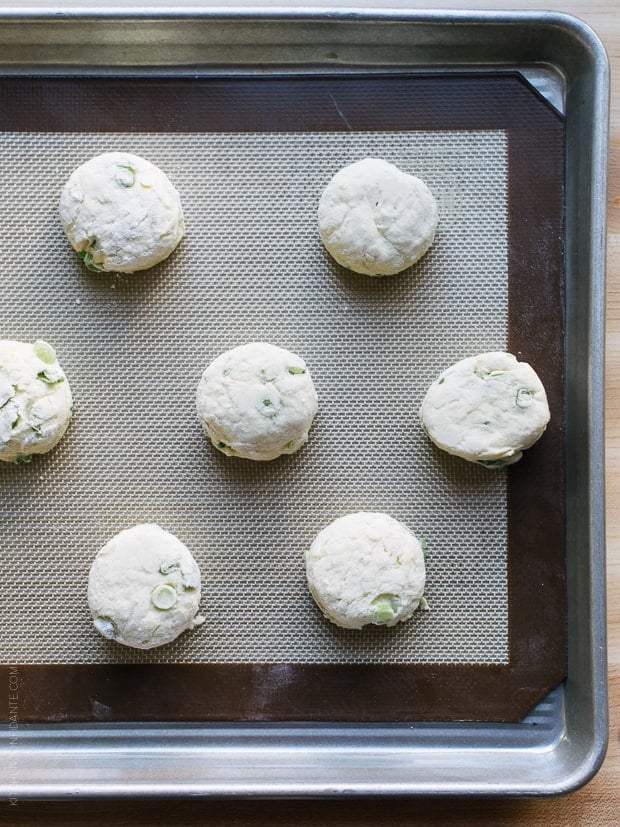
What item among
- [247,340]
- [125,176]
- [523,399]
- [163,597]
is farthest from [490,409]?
[125,176]

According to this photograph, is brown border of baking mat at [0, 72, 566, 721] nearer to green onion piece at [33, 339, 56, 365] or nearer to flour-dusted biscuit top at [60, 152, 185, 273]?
flour-dusted biscuit top at [60, 152, 185, 273]

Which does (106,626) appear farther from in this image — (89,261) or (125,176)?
(125,176)

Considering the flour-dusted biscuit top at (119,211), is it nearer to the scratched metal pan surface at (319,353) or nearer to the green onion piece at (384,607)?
the scratched metal pan surface at (319,353)

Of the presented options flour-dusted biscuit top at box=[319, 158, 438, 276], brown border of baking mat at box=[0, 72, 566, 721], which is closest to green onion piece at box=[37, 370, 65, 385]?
brown border of baking mat at box=[0, 72, 566, 721]

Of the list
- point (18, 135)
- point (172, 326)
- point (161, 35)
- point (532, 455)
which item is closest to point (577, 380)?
point (532, 455)

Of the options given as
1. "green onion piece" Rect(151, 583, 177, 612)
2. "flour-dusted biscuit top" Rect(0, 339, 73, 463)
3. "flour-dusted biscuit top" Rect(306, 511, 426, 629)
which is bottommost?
"green onion piece" Rect(151, 583, 177, 612)

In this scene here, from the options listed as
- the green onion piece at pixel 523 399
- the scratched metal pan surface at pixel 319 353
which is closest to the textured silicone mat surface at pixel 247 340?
the scratched metal pan surface at pixel 319 353
